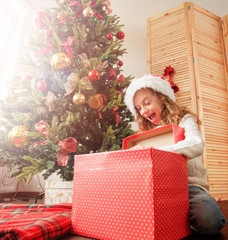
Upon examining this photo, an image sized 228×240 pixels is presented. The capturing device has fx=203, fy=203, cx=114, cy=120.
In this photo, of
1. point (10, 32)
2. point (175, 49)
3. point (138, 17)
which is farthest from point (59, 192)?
point (138, 17)

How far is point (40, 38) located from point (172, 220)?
140 centimetres

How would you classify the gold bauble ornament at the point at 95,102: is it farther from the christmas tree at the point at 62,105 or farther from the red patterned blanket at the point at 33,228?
the red patterned blanket at the point at 33,228

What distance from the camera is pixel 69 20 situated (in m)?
1.39

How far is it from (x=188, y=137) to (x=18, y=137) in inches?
33.5

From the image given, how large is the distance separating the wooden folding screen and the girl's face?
1.18m

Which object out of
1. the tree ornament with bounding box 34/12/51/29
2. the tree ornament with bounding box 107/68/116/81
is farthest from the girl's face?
the tree ornament with bounding box 34/12/51/29

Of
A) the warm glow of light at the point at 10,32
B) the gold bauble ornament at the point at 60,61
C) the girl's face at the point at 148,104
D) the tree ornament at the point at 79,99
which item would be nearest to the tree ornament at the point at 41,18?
the gold bauble ornament at the point at 60,61

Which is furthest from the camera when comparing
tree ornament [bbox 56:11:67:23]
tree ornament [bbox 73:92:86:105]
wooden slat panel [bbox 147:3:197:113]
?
wooden slat panel [bbox 147:3:197:113]

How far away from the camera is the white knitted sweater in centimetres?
61

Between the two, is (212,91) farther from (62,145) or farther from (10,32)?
(10,32)

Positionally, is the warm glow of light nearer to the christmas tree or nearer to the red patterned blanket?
the christmas tree

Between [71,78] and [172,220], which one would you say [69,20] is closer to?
[71,78]

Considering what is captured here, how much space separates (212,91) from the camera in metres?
2.12

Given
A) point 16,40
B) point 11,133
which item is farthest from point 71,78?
point 16,40
